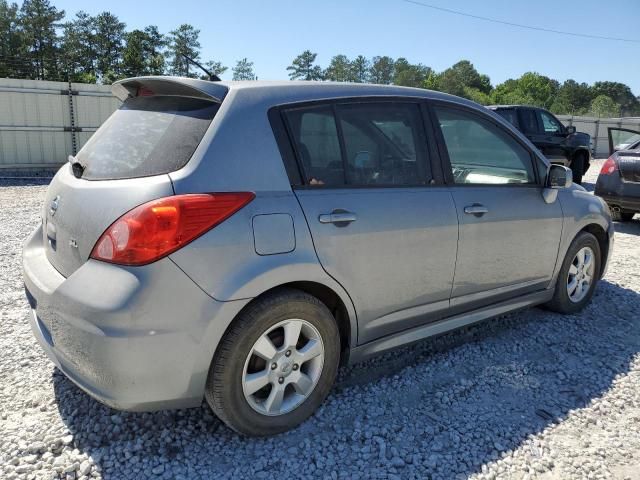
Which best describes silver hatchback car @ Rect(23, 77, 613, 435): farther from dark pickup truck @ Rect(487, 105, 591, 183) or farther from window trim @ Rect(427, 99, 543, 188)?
dark pickup truck @ Rect(487, 105, 591, 183)

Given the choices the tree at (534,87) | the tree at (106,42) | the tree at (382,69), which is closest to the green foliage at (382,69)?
the tree at (382,69)

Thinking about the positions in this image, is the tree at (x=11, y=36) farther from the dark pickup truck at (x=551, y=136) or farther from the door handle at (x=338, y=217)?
the door handle at (x=338, y=217)

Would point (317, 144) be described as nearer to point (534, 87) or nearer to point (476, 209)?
point (476, 209)

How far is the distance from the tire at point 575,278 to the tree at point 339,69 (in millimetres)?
93312

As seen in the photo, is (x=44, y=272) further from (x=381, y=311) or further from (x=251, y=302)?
(x=381, y=311)

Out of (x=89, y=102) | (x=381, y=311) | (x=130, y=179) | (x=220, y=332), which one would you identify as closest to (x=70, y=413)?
(x=220, y=332)

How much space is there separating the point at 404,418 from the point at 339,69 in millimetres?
100759

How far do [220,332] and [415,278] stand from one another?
1.21 meters

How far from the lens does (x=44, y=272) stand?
8.47 ft

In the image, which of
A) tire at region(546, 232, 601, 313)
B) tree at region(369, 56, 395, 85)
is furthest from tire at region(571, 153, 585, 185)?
tree at region(369, 56, 395, 85)

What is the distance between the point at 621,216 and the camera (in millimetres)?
8609

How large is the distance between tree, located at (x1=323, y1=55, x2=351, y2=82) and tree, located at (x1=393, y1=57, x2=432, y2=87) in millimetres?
9266

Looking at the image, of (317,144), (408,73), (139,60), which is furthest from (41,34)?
(317,144)

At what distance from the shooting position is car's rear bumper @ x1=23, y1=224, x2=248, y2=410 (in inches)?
81.5
